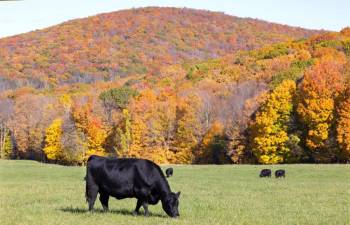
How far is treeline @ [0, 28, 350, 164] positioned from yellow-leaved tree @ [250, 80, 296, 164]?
110 millimetres

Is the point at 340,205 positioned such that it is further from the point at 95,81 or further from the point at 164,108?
the point at 95,81

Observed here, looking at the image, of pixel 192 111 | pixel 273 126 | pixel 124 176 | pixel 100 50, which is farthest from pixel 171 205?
pixel 100 50

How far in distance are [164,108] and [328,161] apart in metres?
26.0

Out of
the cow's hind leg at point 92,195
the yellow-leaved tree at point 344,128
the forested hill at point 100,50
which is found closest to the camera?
the cow's hind leg at point 92,195

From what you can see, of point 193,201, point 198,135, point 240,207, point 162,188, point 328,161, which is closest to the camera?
point 162,188

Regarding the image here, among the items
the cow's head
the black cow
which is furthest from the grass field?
the black cow

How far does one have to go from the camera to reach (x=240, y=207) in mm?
17922

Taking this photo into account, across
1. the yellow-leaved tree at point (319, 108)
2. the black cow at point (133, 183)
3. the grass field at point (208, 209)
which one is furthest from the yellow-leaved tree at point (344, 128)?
the black cow at point (133, 183)

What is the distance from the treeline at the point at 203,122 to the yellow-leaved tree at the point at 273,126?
110 mm

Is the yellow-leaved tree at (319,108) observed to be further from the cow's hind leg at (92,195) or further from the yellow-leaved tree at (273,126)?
the cow's hind leg at (92,195)

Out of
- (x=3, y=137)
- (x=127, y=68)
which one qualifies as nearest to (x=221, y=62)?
(x=127, y=68)

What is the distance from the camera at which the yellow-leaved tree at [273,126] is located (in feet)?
203

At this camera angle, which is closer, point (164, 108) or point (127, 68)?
point (164, 108)

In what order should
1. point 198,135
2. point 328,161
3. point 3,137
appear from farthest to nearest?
1. point 3,137
2. point 198,135
3. point 328,161
